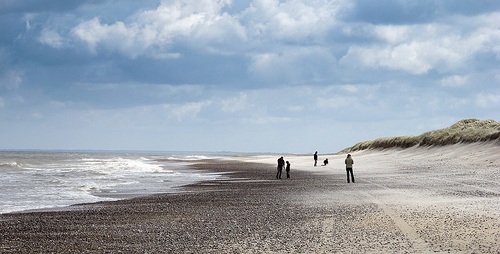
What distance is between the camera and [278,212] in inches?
826

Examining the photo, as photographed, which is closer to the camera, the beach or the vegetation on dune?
the beach

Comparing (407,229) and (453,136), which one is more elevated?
(453,136)

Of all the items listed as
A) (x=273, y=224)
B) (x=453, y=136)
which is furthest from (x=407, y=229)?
(x=453, y=136)

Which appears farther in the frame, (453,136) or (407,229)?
(453,136)

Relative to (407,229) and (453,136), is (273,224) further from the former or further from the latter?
(453,136)

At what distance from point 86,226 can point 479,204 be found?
13.1 m

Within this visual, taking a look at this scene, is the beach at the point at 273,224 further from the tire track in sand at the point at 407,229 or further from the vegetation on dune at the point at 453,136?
the vegetation on dune at the point at 453,136

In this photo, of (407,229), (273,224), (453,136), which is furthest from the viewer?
(453,136)

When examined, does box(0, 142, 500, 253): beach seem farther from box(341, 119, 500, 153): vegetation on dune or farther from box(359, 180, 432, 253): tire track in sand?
box(341, 119, 500, 153): vegetation on dune

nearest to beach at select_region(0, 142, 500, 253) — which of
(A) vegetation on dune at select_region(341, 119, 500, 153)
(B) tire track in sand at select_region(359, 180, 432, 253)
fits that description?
(B) tire track in sand at select_region(359, 180, 432, 253)

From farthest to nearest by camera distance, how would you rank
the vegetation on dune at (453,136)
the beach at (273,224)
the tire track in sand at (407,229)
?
the vegetation on dune at (453,136) → the beach at (273,224) → the tire track in sand at (407,229)

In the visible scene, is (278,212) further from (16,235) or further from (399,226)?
(16,235)

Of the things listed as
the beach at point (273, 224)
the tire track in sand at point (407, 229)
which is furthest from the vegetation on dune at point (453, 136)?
the tire track in sand at point (407, 229)

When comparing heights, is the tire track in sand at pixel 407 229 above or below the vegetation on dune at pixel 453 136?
below
